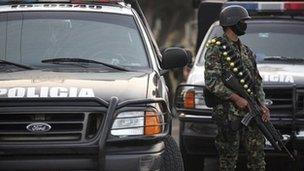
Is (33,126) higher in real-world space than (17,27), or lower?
lower

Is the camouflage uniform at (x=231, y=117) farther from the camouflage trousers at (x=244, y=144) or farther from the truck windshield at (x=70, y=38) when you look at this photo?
the truck windshield at (x=70, y=38)

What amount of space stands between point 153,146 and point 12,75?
124cm

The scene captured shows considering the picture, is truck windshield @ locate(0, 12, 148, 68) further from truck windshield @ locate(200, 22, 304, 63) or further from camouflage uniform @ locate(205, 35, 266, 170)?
truck windshield @ locate(200, 22, 304, 63)

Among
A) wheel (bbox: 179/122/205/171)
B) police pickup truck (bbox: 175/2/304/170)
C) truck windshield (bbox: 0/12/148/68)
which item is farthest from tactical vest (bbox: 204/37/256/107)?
wheel (bbox: 179/122/205/171)

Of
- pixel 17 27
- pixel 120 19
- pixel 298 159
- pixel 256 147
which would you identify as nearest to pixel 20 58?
pixel 17 27

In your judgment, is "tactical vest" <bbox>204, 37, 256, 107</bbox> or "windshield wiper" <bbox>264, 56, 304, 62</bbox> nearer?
"tactical vest" <bbox>204, 37, 256, 107</bbox>

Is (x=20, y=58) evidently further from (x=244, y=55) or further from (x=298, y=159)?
(x=298, y=159)

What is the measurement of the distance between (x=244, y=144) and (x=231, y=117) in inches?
11.5

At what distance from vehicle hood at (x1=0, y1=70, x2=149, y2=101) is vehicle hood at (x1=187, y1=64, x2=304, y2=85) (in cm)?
176

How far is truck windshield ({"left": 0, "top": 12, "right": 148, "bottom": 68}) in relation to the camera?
20.8 ft

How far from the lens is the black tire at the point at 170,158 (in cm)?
571

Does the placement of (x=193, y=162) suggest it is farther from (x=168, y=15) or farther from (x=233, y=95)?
(x=168, y=15)

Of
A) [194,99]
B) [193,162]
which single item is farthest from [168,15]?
[194,99]

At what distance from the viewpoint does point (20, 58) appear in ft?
20.6
